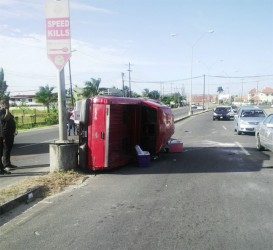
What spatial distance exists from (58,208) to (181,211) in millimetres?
2055

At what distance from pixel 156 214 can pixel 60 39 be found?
5.55 meters

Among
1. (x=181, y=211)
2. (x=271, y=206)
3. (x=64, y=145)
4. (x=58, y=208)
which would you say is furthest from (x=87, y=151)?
(x=271, y=206)

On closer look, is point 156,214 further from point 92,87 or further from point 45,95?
point 45,95

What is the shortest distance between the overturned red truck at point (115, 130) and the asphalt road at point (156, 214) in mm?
561

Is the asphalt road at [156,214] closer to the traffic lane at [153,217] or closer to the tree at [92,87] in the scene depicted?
the traffic lane at [153,217]

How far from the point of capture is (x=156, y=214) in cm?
605

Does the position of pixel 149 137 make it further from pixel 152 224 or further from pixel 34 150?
pixel 152 224

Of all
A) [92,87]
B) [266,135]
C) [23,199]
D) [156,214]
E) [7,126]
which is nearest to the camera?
[156,214]

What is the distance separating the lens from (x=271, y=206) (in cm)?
648

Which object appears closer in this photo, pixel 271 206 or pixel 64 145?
pixel 271 206

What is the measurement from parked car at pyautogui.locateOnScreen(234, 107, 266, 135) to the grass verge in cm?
1400

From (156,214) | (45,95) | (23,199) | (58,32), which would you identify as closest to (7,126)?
(58,32)

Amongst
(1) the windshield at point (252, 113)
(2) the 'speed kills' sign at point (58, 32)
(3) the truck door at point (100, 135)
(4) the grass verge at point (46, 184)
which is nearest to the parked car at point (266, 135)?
(3) the truck door at point (100, 135)

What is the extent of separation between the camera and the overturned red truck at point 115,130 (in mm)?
9586
